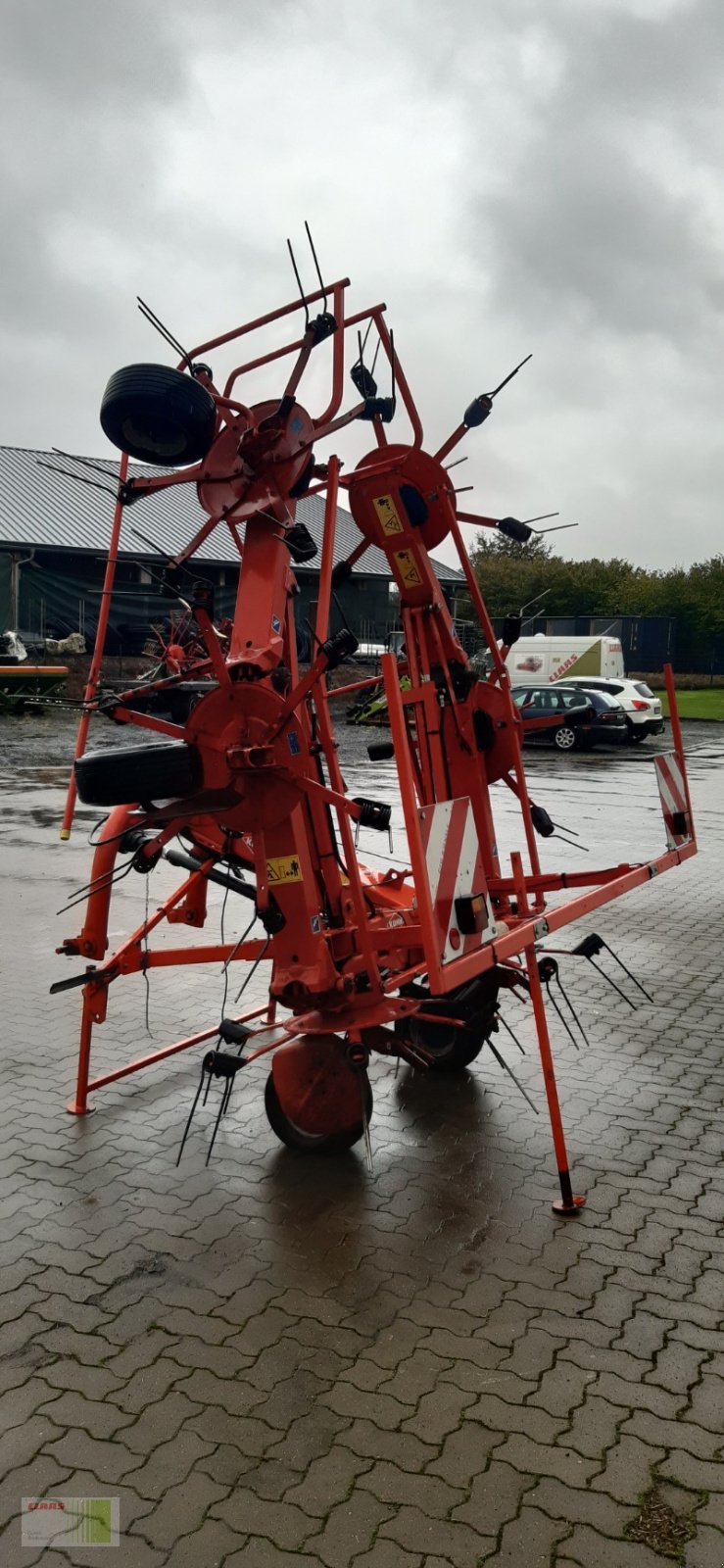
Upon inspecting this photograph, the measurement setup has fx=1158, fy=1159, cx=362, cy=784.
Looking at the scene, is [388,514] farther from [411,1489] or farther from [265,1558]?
[265,1558]

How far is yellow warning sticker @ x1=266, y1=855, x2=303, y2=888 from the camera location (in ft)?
14.5

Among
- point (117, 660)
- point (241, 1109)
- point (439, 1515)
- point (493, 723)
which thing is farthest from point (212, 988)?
point (117, 660)

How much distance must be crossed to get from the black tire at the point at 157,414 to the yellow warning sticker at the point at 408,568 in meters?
1.28

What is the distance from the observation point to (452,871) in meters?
3.89

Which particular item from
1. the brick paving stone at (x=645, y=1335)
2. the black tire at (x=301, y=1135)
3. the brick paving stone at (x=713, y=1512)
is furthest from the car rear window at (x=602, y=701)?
the brick paving stone at (x=713, y=1512)

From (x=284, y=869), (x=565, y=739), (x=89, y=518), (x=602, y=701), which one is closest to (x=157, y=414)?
(x=284, y=869)

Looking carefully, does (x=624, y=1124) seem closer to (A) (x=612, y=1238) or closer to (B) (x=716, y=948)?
(A) (x=612, y=1238)

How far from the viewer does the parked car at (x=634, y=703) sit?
27.7 m

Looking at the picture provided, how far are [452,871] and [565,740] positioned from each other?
24.5 meters

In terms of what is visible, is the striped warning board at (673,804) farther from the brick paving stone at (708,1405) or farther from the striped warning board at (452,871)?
the brick paving stone at (708,1405)

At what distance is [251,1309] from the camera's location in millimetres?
3662

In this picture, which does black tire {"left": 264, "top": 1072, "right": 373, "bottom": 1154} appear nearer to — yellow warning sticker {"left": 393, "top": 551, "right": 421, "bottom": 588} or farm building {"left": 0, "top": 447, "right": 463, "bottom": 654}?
yellow warning sticker {"left": 393, "top": 551, "right": 421, "bottom": 588}

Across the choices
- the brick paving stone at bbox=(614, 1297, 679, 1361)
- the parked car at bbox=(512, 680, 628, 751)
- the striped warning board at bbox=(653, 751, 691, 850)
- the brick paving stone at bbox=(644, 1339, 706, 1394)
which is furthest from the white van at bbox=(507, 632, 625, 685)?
the brick paving stone at bbox=(644, 1339, 706, 1394)

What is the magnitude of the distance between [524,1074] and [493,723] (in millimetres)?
1768
